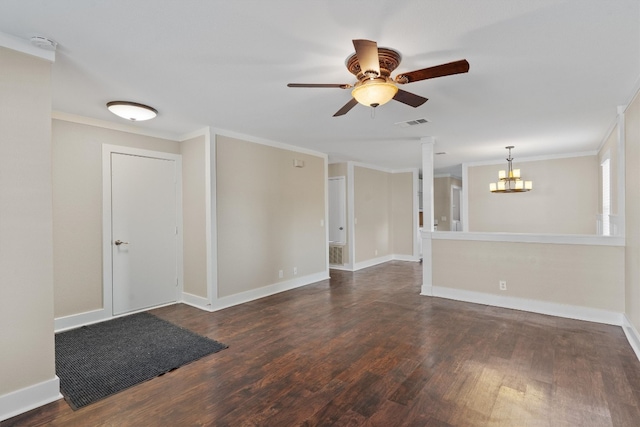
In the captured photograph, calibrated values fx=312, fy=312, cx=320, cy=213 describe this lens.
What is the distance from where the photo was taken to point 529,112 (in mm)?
3674

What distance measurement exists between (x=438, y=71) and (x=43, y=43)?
2664 millimetres

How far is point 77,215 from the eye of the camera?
3.71 metres

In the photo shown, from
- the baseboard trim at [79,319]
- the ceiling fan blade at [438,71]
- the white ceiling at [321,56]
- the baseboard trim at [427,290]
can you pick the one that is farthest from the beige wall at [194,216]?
the baseboard trim at [427,290]

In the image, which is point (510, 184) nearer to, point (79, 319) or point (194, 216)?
point (194, 216)

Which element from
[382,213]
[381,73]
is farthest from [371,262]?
[381,73]

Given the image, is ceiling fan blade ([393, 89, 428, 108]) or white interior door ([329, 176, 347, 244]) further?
white interior door ([329, 176, 347, 244])

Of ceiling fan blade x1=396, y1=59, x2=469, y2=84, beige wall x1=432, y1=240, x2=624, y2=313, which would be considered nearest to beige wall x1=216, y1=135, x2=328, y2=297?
beige wall x1=432, y1=240, x2=624, y2=313

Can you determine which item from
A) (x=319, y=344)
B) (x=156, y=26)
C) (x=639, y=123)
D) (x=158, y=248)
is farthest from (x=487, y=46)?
(x=158, y=248)

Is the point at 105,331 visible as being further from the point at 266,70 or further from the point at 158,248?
the point at 266,70

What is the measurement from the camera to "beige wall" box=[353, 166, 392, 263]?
7273 millimetres

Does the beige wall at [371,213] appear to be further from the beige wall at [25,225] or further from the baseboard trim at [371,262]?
the beige wall at [25,225]

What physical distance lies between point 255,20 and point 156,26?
25.0 inches

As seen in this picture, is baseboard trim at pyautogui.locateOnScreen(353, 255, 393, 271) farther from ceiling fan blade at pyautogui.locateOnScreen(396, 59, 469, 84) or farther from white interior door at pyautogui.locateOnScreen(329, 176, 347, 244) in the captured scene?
ceiling fan blade at pyautogui.locateOnScreen(396, 59, 469, 84)

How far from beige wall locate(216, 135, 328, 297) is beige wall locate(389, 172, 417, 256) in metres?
3.04
